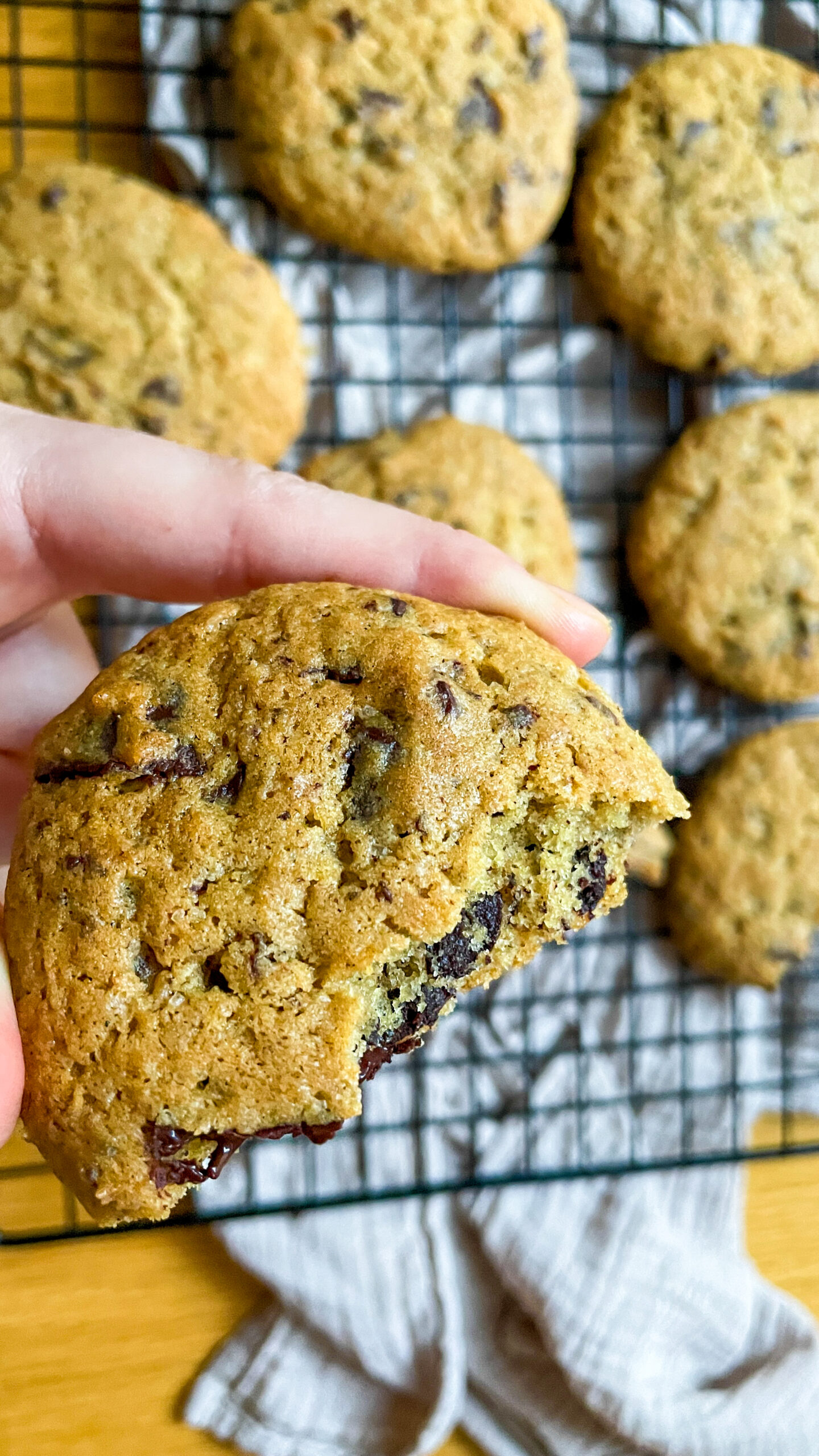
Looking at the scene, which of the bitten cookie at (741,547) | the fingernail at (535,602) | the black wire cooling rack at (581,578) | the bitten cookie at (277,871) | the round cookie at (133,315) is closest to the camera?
the bitten cookie at (277,871)

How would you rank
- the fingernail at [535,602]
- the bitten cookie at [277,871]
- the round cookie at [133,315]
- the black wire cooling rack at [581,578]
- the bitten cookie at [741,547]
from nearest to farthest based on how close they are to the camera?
the bitten cookie at [277,871] < the fingernail at [535,602] < the round cookie at [133,315] < the black wire cooling rack at [581,578] < the bitten cookie at [741,547]

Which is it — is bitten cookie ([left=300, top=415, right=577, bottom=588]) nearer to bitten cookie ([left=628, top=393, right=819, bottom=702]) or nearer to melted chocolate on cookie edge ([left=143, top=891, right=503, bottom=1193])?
bitten cookie ([left=628, top=393, right=819, bottom=702])

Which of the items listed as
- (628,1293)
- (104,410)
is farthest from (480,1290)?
(104,410)

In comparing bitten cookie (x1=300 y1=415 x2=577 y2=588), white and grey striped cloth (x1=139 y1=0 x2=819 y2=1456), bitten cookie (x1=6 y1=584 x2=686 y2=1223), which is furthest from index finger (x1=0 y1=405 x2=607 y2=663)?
white and grey striped cloth (x1=139 y1=0 x2=819 y2=1456)

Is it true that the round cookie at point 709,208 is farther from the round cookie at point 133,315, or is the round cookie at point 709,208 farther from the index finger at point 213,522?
the index finger at point 213,522

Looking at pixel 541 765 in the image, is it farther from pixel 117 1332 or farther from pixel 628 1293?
pixel 117 1332

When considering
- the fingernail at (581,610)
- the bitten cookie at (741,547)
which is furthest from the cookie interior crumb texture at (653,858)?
the fingernail at (581,610)

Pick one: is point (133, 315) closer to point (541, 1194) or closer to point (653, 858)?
point (653, 858)
